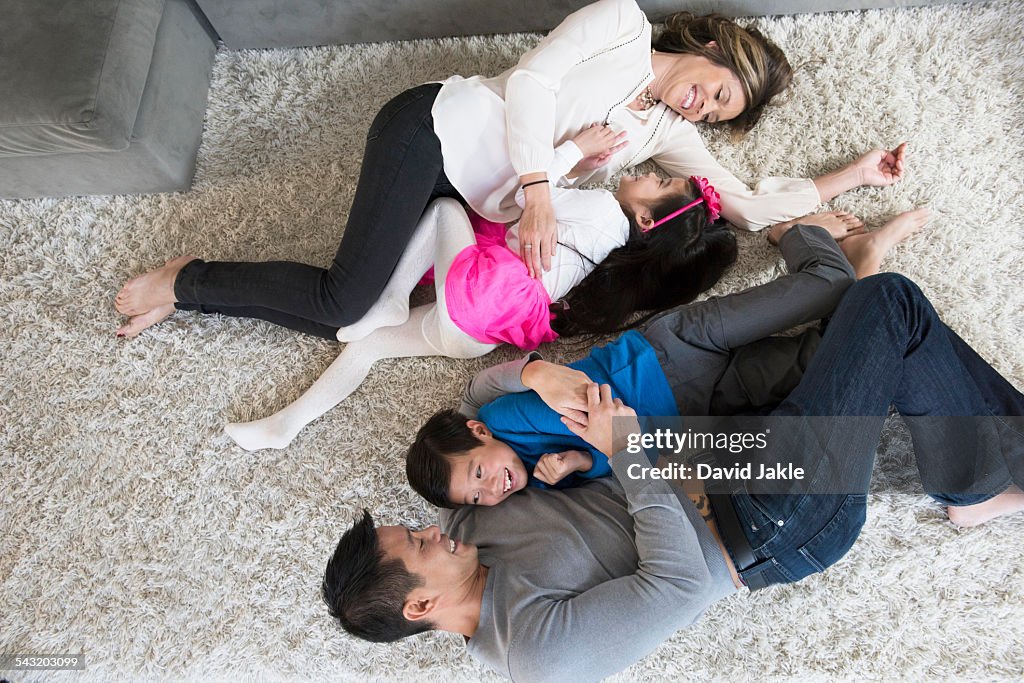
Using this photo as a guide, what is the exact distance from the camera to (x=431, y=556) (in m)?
1.12

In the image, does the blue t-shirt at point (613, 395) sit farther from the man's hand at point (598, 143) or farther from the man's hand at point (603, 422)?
the man's hand at point (598, 143)

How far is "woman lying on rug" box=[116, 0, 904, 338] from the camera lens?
126 centimetres

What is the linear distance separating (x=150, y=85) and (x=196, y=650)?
120 centimetres

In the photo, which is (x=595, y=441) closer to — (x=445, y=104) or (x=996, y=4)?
(x=445, y=104)

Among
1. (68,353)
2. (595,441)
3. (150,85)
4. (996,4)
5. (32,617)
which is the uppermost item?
(996,4)

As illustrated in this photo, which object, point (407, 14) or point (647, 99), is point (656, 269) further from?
point (407, 14)

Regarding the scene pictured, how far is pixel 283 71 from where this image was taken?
1616 mm

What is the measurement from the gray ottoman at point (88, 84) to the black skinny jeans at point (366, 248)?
0.30 meters

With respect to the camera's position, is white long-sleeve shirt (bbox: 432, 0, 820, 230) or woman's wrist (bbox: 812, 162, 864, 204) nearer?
white long-sleeve shirt (bbox: 432, 0, 820, 230)

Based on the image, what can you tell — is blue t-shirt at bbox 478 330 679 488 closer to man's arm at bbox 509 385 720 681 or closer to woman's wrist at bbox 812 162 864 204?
man's arm at bbox 509 385 720 681

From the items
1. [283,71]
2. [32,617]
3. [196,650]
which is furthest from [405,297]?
[32,617]

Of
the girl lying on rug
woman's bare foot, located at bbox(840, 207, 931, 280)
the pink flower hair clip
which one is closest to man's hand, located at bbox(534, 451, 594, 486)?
the girl lying on rug

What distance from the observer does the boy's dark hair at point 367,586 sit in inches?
41.9

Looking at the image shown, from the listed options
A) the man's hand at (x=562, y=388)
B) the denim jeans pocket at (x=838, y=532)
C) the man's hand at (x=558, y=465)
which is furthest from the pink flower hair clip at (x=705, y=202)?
the denim jeans pocket at (x=838, y=532)
